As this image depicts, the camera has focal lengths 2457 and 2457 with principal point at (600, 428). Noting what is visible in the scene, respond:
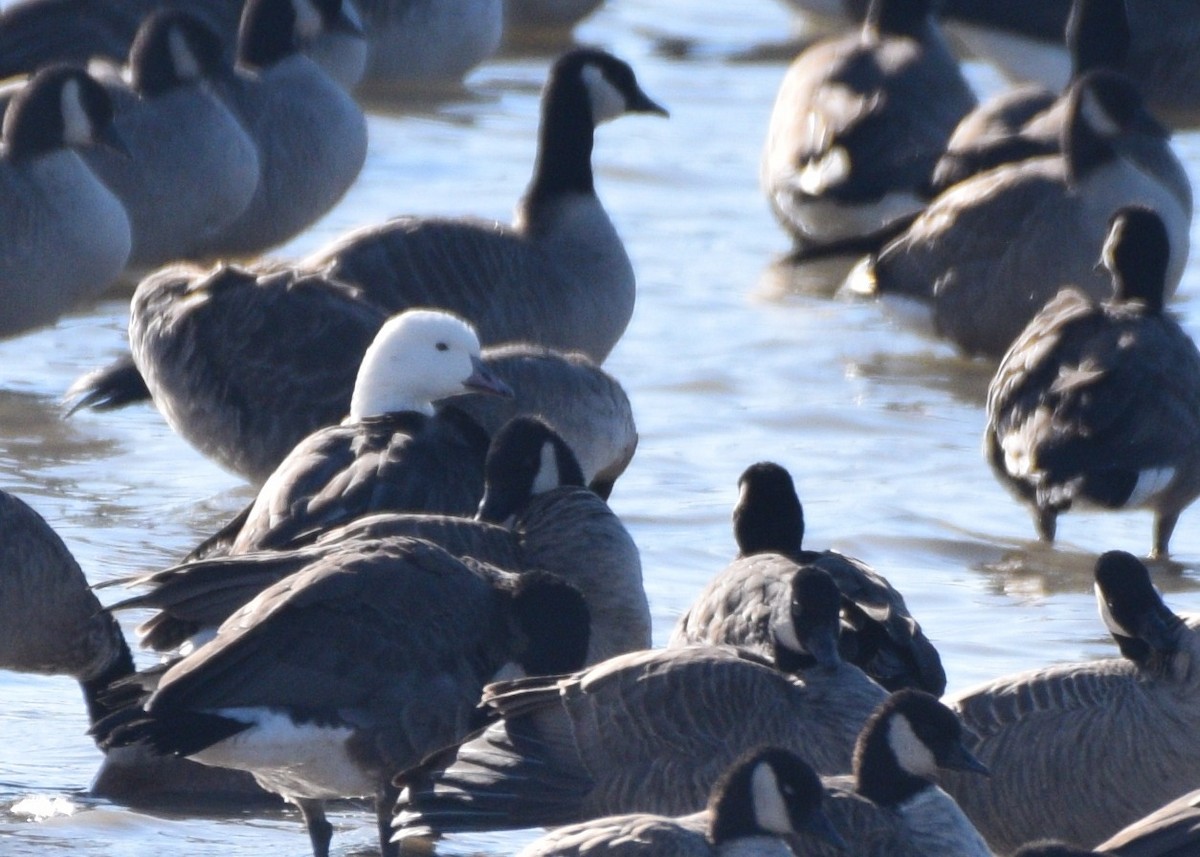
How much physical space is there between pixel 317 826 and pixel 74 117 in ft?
20.4

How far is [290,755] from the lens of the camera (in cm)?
563

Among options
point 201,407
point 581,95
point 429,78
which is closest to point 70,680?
point 201,407

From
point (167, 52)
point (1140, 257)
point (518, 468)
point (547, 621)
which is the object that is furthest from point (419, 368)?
point (167, 52)

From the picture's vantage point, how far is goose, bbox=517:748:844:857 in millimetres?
4785

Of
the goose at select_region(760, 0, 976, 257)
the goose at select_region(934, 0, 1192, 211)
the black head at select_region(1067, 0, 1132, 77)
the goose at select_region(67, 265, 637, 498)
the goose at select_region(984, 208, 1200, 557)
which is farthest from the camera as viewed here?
the black head at select_region(1067, 0, 1132, 77)

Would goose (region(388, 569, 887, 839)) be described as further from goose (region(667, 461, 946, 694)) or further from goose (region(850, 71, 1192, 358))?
goose (region(850, 71, 1192, 358))

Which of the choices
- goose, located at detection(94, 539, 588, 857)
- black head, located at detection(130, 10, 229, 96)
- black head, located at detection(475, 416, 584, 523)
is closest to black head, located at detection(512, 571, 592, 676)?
goose, located at detection(94, 539, 588, 857)

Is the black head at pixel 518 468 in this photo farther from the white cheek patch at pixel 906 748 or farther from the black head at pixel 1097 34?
the black head at pixel 1097 34

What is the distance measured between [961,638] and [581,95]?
4.22m

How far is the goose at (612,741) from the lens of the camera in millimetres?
5547

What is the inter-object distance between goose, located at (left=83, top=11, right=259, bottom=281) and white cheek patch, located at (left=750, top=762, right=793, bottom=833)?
313 inches

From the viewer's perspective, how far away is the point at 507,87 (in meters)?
17.6

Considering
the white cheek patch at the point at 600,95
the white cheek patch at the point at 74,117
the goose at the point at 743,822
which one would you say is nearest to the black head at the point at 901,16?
the white cheek patch at the point at 600,95

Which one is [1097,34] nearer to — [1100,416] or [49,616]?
[1100,416]
